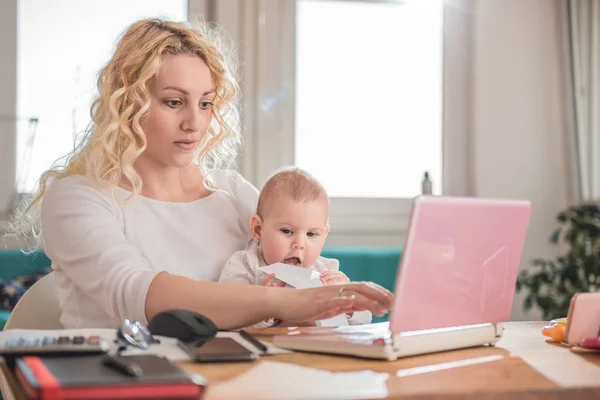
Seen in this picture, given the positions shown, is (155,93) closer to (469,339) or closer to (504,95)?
(469,339)

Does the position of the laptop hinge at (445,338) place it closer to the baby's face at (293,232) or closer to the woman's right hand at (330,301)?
the woman's right hand at (330,301)

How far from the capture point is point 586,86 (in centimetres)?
452

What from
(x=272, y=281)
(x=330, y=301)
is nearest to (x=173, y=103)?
(x=272, y=281)


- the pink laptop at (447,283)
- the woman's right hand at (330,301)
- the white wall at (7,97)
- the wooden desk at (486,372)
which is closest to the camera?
the wooden desk at (486,372)

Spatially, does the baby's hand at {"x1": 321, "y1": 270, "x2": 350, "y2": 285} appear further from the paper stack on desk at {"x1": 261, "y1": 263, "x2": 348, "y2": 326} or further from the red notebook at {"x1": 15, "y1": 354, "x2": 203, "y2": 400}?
the red notebook at {"x1": 15, "y1": 354, "x2": 203, "y2": 400}

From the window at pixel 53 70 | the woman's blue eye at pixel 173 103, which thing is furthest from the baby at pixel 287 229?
the window at pixel 53 70

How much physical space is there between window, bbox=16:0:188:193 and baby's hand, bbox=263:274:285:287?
2.69 m

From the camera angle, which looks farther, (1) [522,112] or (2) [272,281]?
(1) [522,112]

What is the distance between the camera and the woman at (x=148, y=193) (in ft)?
5.07

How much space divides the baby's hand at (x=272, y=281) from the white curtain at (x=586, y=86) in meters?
3.30

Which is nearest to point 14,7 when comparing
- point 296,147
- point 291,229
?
point 296,147

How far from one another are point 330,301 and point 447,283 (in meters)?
0.24

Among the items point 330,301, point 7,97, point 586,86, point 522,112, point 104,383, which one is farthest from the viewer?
point 522,112

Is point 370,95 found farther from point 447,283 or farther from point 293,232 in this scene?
point 447,283
